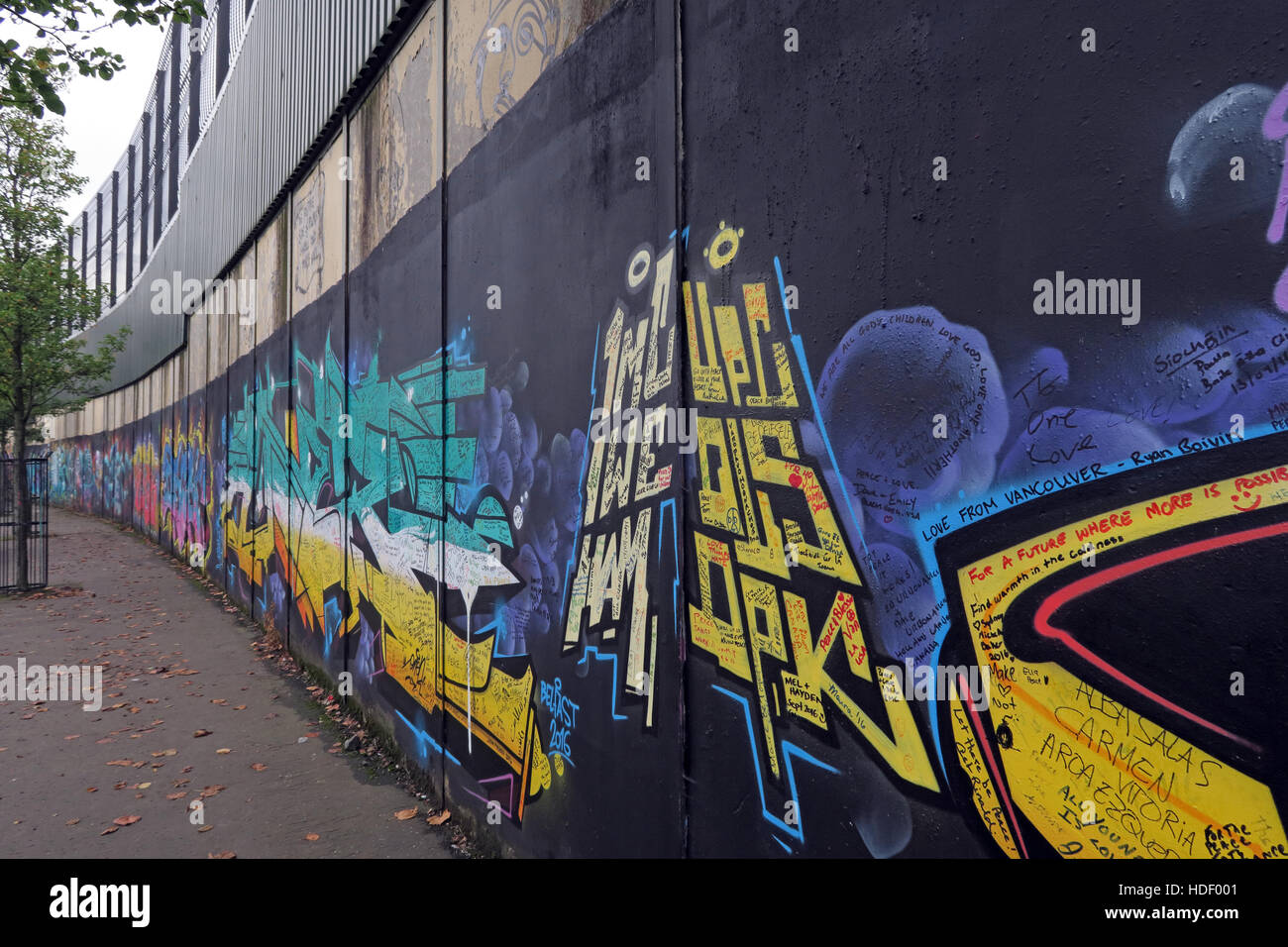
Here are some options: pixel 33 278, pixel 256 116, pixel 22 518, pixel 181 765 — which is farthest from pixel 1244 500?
pixel 33 278

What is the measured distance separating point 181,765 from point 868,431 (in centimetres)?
661

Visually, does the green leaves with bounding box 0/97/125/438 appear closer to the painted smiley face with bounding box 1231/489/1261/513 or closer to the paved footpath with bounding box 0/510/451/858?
the paved footpath with bounding box 0/510/451/858

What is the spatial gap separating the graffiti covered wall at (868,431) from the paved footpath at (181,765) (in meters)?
1.01

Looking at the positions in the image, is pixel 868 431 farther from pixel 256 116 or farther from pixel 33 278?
pixel 33 278

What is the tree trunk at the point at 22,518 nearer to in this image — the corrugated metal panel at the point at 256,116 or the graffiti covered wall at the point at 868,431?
the corrugated metal panel at the point at 256,116

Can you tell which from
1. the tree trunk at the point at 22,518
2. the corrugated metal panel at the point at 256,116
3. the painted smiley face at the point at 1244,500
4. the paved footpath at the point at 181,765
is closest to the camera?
the painted smiley face at the point at 1244,500

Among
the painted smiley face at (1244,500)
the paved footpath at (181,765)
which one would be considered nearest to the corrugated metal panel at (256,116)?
the paved footpath at (181,765)

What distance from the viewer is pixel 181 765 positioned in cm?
626

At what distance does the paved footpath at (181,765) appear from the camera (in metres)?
4.94

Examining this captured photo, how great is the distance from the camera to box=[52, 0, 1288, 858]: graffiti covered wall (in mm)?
1615

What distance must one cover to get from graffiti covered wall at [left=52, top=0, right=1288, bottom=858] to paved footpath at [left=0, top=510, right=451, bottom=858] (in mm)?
1011

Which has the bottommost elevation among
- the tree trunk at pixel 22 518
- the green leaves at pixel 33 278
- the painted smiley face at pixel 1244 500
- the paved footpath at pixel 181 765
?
the paved footpath at pixel 181 765

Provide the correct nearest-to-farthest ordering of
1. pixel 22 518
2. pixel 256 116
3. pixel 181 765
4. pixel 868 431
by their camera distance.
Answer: pixel 868 431
pixel 181 765
pixel 256 116
pixel 22 518

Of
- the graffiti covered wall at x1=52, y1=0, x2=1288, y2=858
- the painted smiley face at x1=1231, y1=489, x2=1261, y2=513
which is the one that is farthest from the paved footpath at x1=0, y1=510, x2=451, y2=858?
the painted smiley face at x1=1231, y1=489, x2=1261, y2=513
